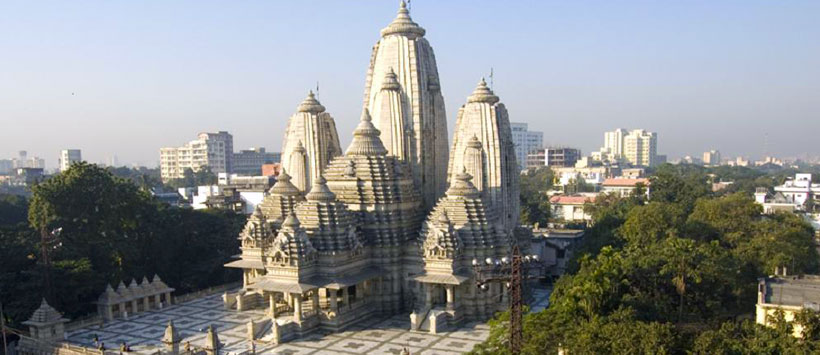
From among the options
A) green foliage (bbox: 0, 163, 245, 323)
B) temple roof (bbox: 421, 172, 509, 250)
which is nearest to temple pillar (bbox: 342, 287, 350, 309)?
temple roof (bbox: 421, 172, 509, 250)

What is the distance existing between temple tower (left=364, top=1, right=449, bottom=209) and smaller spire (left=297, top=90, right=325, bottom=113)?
3584 millimetres

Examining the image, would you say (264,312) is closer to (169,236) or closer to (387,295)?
(387,295)

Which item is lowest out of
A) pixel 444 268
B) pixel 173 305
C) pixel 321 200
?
pixel 173 305

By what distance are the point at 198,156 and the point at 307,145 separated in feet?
459

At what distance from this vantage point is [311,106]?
4434 cm

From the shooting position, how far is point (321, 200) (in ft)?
116

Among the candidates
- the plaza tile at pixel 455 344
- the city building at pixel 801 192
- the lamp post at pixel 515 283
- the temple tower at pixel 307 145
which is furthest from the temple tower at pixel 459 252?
the city building at pixel 801 192

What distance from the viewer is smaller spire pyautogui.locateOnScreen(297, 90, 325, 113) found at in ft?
145

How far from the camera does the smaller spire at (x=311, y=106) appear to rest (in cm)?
4431

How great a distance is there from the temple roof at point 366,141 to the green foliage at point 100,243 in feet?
48.6

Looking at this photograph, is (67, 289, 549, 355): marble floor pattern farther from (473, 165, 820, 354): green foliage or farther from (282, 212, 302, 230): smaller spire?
(473, 165, 820, 354): green foliage

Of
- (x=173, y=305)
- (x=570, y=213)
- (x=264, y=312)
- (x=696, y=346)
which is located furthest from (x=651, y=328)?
(x=570, y=213)

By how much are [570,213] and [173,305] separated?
62737 millimetres

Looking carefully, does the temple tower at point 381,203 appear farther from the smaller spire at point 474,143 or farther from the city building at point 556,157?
the city building at point 556,157
